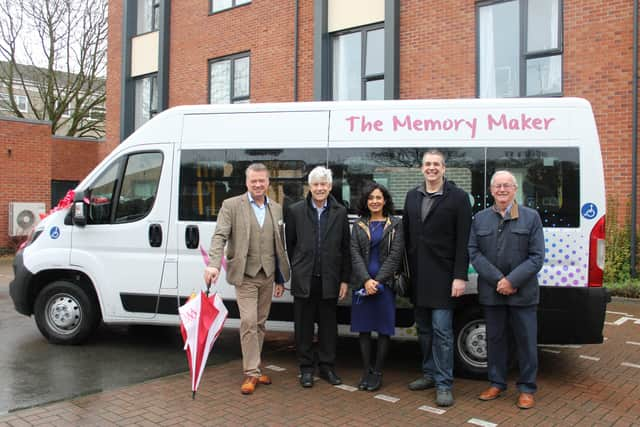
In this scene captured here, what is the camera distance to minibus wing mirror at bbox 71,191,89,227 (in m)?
5.97

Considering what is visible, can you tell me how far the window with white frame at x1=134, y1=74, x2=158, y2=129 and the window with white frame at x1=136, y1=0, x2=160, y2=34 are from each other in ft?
5.31

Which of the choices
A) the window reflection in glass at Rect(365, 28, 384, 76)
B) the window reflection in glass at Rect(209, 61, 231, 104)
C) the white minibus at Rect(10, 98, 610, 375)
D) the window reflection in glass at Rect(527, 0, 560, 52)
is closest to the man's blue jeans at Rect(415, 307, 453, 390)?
the white minibus at Rect(10, 98, 610, 375)

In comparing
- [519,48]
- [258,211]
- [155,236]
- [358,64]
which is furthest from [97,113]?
[258,211]

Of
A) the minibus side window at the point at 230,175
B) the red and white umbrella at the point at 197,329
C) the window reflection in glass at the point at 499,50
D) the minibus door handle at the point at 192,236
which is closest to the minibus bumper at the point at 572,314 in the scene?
the minibus side window at the point at 230,175

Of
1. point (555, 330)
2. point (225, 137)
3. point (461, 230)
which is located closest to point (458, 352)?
point (555, 330)

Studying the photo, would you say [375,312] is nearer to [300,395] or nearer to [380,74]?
[300,395]

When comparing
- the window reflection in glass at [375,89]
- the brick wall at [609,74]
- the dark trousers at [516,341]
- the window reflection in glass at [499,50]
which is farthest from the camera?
the window reflection in glass at [375,89]

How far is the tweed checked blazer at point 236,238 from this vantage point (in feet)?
15.8

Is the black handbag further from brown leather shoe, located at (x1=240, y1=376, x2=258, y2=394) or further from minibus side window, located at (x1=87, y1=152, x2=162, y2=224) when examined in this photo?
minibus side window, located at (x1=87, y1=152, x2=162, y2=224)

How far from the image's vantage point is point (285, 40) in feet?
47.1

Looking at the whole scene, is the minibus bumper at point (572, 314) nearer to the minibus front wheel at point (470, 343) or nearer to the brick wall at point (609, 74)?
the minibus front wheel at point (470, 343)

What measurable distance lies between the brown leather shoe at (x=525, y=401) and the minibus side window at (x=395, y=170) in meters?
1.64

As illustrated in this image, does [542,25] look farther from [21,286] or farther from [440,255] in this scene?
[21,286]

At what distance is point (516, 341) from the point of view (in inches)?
181
